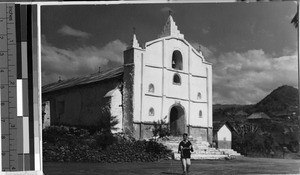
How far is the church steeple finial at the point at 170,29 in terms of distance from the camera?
20.1ft

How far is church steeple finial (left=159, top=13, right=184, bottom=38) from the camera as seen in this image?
6.13 meters

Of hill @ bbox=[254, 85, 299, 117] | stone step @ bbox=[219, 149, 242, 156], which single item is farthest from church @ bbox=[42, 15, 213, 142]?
→ hill @ bbox=[254, 85, 299, 117]

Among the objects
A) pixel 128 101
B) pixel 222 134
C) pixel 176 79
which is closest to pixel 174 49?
pixel 176 79

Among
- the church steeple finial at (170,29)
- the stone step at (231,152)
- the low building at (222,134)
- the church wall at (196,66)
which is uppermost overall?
the church steeple finial at (170,29)

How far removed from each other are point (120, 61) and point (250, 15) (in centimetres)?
180

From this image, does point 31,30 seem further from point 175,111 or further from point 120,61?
point 175,111

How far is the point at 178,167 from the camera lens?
6246 millimetres

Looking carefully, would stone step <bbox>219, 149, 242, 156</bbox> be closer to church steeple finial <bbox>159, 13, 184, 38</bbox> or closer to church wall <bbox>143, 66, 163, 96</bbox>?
church wall <bbox>143, 66, 163, 96</bbox>

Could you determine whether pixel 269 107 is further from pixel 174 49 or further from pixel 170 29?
pixel 170 29

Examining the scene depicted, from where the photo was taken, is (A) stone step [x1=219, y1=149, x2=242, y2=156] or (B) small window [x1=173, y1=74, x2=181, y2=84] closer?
(B) small window [x1=173, y1=74, x2=181, y2=84]

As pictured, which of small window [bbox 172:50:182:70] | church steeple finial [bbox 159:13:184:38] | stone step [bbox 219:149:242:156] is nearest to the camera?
church steeple finial [bbox 159:13:184:38]

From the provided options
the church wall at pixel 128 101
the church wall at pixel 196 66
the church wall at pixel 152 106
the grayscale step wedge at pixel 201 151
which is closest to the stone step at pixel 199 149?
the grayscale step wedge at pixel 201 151

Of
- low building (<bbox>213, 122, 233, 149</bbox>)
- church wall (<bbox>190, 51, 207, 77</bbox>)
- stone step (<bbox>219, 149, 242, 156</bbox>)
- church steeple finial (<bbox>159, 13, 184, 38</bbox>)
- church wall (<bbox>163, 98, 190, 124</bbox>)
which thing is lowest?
stone step (<bbox>219, 149, 242, 156</bbox>)

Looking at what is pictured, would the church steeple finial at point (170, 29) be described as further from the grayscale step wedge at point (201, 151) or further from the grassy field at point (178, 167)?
the grassy field at point (178, 167)
